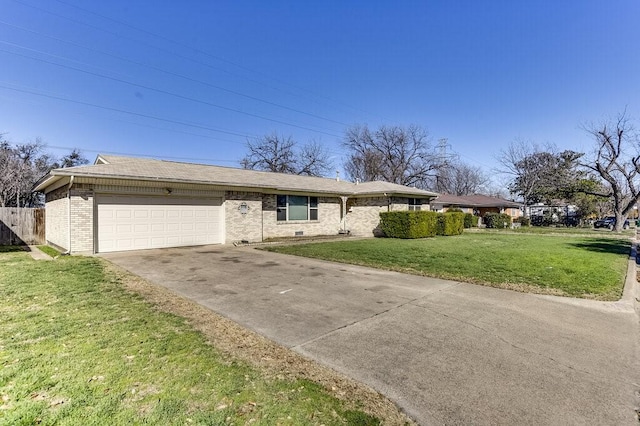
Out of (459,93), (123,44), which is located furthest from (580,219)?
(123,44)

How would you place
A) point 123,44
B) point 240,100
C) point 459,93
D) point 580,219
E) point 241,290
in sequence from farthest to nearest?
1. point 580,219
2. point 240,100
3. point 459,93
4. point 123,44
5. point 241,290

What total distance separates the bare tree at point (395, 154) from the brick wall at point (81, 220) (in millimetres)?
36428

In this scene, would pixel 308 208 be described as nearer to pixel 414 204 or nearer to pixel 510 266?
pixel 414 204

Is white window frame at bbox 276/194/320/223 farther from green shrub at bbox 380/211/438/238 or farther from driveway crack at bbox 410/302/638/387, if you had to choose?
driveway crack at bbox 410/302/638/387

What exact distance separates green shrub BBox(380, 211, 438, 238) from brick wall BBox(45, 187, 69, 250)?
47.3ft

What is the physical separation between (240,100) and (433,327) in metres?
25.3

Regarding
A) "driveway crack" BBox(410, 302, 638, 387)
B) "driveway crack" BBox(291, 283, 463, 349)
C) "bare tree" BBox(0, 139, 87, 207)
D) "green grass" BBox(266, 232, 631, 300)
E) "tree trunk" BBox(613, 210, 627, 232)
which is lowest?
"driveway crack" BBox(410, 302, 638, 387)

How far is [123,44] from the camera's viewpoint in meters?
17.6

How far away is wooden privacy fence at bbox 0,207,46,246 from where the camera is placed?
46.8ft

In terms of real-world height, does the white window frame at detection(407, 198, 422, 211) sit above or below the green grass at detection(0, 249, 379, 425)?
above

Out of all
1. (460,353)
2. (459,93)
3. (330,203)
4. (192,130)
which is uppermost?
(459,93)

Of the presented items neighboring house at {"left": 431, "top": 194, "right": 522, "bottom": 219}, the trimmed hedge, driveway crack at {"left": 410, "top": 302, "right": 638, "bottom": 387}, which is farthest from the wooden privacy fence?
neighboring house at {"left": 431, "top": 194, "right": 522, "bottom": 219}

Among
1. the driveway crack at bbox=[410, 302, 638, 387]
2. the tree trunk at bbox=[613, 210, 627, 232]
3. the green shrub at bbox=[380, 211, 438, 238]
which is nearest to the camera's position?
the driveway crack at bbox=[410, 302, 638, 387]

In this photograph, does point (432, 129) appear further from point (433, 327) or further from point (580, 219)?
point (433, 327)
